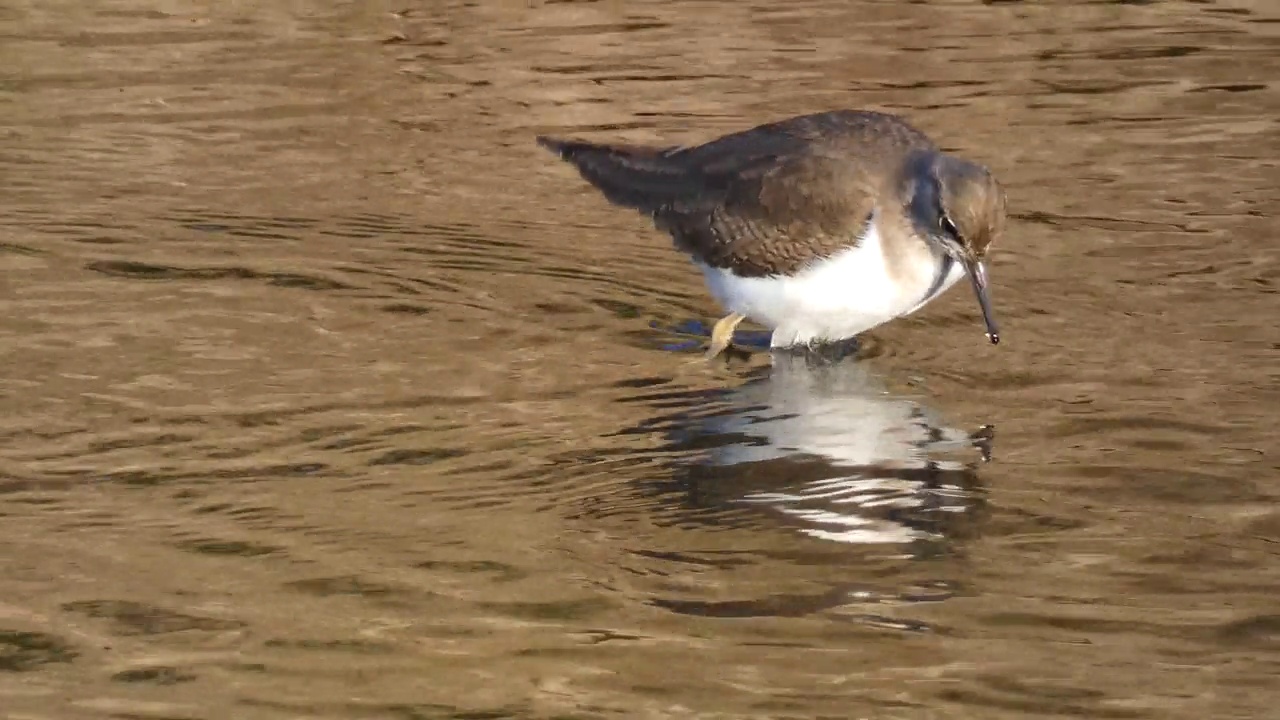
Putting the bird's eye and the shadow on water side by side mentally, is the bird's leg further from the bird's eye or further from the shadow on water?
the bird's eye

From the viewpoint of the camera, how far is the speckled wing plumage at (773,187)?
27.7 ft

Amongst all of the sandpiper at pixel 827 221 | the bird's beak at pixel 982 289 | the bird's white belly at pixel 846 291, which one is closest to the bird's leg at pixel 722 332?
the sandpiper at pixel 827 221

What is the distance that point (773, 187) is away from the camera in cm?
865

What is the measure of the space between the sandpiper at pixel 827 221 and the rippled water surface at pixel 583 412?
32 cm

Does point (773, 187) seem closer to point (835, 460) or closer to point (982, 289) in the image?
point (982, 289)

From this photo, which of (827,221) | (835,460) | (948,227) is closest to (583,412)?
(835,460)

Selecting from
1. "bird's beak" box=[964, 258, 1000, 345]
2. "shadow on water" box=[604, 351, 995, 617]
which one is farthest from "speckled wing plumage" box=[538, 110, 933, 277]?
"shadow on water" box=[604, 351, 995, 617]

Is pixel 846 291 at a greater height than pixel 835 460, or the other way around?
pixel 846 291

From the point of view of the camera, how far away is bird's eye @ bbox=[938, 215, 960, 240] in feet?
26.6

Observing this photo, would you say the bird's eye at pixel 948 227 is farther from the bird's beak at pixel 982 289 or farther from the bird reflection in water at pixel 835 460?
the bird reflection in water at pixel 835 460

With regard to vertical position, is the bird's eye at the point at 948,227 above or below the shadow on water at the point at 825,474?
above

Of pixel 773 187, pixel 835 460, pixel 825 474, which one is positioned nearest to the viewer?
pixel 825 474

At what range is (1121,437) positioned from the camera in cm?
764

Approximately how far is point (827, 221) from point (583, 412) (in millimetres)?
1244
